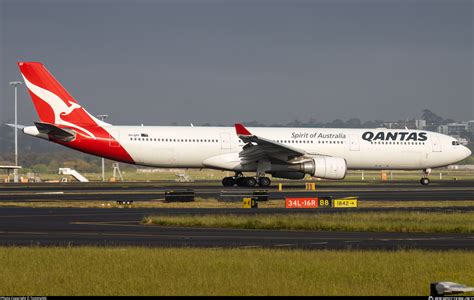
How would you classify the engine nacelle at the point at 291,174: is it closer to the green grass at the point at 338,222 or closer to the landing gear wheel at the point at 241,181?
the landing gear wheel at the point at 241,181

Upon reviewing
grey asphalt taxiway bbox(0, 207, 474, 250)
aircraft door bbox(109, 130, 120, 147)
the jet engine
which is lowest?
grey asphalt taxiway bbox(0, 207, 474, 250)

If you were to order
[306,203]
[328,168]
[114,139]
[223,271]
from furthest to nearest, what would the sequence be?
1. [114,139]
2. [328,168]
3. [306,203]
4. [223,271]

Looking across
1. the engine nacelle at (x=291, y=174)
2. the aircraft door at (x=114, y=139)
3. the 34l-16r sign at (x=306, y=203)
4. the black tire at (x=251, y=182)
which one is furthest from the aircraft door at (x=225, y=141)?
the 34l-16r sign at (x=306, y=203)

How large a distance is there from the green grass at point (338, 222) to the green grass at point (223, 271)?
23.5 ft

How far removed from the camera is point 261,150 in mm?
53812

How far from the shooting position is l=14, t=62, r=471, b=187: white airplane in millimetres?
53562

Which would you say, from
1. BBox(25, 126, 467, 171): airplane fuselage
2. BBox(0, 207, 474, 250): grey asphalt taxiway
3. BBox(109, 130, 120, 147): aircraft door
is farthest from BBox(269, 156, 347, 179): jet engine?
BBox(0, 207, 474, 250): grey asphalt taxiway

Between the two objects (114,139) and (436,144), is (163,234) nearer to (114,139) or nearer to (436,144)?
(114,139)

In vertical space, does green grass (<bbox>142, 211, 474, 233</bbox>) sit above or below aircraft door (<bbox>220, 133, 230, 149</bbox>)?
below

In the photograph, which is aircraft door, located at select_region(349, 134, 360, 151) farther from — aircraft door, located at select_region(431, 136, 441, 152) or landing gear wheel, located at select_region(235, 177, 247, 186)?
landing gear wheel, located at select_region(235, 177, 247, 186)

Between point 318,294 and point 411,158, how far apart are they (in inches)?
1801

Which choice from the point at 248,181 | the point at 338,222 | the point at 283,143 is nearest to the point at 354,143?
the point at 283,143

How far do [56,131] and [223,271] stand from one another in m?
37.0

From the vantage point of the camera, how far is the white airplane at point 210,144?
5356 centimetres
